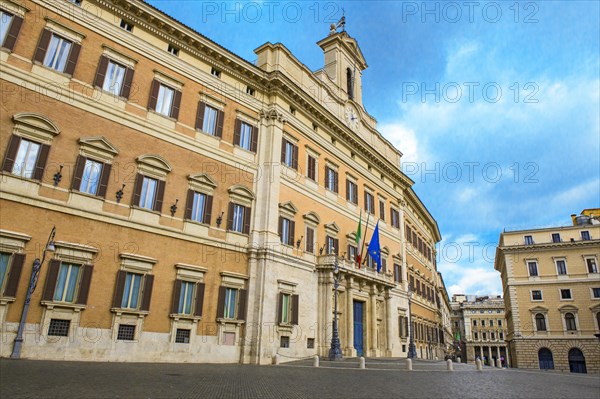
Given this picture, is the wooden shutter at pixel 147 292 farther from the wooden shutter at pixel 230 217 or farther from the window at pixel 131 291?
the wooden shutter at pixel 230 217

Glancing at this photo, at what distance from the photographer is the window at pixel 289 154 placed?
2277 centimetres

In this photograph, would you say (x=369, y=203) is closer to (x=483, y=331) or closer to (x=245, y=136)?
(x=245, y=136)

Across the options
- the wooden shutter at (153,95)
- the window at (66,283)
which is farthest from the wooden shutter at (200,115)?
the window at (66,283)

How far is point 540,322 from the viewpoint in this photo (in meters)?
45.5

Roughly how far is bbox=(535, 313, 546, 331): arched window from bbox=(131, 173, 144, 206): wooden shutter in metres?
46.1

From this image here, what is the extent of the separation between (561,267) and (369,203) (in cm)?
2987

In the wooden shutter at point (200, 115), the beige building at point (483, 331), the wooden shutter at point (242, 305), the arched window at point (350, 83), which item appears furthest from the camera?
the beige building at point (483, 331)

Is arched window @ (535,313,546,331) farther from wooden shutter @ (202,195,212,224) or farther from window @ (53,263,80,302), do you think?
window @ (53,263,80,302)

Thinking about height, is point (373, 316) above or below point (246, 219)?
below

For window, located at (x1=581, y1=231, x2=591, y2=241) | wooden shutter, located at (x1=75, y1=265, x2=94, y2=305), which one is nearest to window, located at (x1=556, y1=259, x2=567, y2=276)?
window, located at (x1=581, y1=231, x2=591, y2=241)

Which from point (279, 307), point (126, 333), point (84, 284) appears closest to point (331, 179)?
point (279, 307)

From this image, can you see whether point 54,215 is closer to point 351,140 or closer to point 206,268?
point 206,268

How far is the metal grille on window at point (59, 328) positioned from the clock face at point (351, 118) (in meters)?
21.5

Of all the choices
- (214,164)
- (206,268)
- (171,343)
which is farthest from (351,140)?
(171,343)
